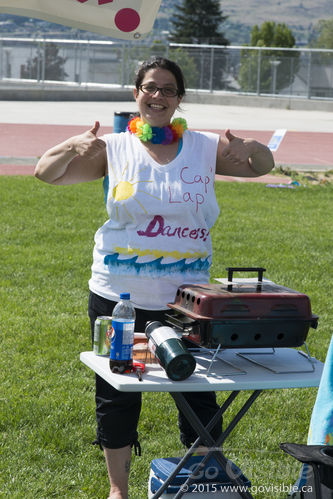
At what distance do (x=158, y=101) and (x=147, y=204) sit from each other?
506 mm

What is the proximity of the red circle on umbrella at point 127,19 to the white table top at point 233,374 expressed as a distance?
1.35 m

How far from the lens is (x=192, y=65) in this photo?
33.9 metres

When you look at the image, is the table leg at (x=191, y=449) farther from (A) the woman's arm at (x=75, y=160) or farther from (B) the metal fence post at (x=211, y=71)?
(B) the metal fence post at (x=211, y=71)

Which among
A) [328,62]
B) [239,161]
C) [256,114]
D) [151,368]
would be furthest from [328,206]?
[328,62]

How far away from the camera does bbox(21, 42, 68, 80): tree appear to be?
31.8 metres

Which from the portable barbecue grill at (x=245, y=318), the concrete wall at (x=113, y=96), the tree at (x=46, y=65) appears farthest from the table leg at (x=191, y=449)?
the tree at (x=46, y=65)

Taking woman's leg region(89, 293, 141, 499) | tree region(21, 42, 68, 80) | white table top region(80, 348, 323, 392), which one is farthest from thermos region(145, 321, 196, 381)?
tree region(21, 42, 68, 80)

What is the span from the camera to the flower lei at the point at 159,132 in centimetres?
375

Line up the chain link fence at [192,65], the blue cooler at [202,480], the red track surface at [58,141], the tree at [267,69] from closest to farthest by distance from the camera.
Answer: the blue cooler at [202,480] < the red track surface at [58,141] < the chain link fence at [192,65] < the tree at [267,69]

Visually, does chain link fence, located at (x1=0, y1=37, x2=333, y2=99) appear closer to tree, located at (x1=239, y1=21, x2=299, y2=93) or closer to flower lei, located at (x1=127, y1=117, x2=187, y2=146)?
A: tree, located at (x1=239, y1=21, x2=299, y2=93)

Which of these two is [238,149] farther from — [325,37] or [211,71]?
[325,37]

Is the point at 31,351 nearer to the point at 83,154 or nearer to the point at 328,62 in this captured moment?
the point at 83,154

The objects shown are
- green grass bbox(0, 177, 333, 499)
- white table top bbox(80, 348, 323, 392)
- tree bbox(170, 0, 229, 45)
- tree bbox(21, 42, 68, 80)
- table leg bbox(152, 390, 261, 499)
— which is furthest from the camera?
tree bbox(170, 0, 229, 45)

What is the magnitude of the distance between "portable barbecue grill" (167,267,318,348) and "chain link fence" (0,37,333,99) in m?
29.3
